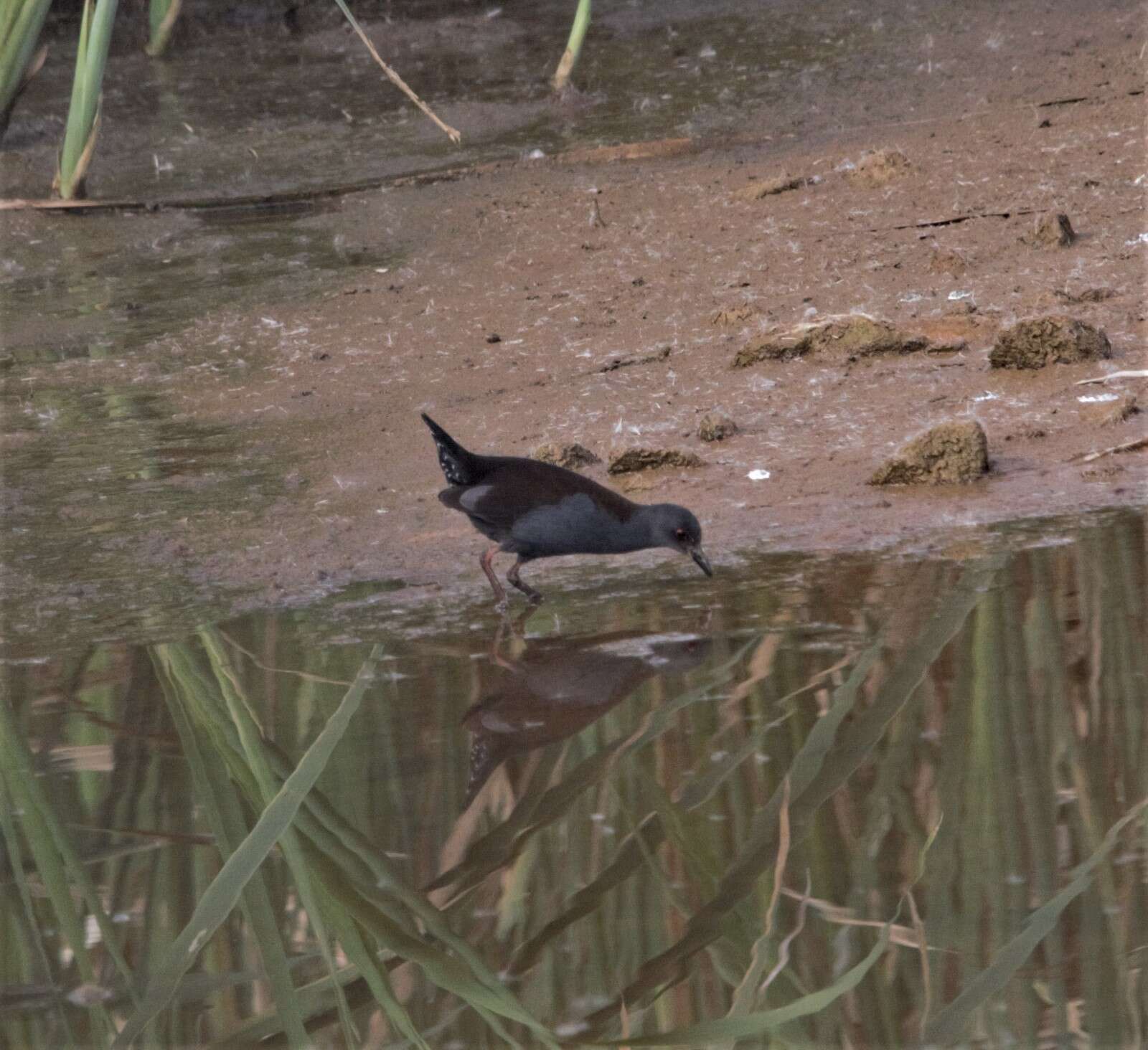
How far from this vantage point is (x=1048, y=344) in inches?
276

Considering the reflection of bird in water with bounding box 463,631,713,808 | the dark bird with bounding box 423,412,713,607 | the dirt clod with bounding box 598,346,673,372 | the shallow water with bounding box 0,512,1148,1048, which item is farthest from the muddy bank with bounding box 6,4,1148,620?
the reflection of bird in water with bounding box 463,631,713,808

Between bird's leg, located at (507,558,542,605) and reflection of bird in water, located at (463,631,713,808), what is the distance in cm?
43

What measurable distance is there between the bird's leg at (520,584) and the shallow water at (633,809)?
0.05m

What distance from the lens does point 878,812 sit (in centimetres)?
380

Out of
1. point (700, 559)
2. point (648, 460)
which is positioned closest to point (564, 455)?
point (648, 460)

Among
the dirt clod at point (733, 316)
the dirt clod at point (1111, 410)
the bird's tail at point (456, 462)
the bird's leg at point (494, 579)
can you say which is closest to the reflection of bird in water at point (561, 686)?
the bird's leg at point (494, 579)

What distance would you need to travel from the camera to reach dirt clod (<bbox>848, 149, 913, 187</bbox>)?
31.8 ft

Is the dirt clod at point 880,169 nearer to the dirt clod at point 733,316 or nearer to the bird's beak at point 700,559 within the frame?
the dirt clod at point 733,316

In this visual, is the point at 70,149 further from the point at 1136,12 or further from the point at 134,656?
the point at 1136,12

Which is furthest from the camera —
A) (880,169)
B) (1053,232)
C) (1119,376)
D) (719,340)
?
(880,169)

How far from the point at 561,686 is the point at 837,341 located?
122 inches

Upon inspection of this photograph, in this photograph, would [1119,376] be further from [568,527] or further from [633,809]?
[633,809]

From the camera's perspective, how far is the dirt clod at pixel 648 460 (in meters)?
6.62

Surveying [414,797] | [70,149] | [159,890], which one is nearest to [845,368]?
[414,797]
